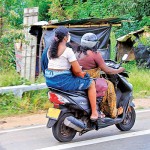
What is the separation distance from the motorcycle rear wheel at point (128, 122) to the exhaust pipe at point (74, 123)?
1.00 metres

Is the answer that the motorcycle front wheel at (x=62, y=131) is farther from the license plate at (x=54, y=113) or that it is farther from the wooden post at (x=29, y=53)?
the wooden post at (x=29, y=53)

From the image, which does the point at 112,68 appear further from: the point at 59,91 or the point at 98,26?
the point at 98,26

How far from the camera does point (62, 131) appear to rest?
614 cm

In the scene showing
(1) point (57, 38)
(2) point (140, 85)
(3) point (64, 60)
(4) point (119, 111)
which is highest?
(1) point (57, 38)

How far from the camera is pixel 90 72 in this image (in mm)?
6387

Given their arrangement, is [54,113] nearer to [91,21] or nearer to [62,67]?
[62,67]

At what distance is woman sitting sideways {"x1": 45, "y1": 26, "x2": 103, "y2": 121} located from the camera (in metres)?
6.03

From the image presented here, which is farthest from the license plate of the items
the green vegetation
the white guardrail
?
the white guardrail

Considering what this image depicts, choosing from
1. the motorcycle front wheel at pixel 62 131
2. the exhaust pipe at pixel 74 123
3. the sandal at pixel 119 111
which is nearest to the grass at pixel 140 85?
the sandal at pixel 119 111

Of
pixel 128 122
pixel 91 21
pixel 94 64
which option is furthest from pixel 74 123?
pixel 91 21

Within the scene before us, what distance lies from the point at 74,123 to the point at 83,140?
525 mm

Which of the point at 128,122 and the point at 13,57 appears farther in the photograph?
the point at 13,57

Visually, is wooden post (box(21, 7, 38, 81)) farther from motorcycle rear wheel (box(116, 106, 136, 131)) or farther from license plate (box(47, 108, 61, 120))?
license plate (box(47, 108, 61, 120))

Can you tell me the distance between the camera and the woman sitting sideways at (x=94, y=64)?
6.28 m
